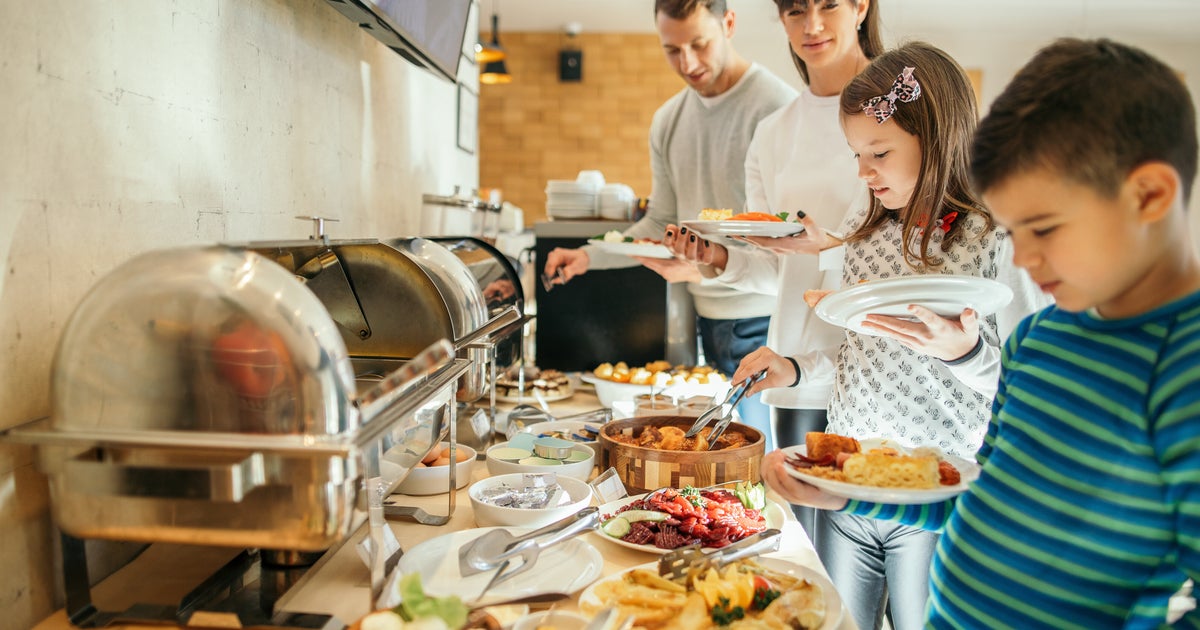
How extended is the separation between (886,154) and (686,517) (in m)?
0.87

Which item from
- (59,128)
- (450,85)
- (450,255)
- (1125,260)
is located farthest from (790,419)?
(450,85)

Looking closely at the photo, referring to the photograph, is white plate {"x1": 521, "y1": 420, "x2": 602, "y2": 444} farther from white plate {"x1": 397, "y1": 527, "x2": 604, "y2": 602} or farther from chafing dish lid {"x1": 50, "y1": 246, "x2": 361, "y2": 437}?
chafing dish lid {"x1": 50, "y1": 246, "x2": 361, "y2": 437}

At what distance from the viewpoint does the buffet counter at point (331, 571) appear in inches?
52.5

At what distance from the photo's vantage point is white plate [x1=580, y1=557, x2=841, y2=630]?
1.26 metres

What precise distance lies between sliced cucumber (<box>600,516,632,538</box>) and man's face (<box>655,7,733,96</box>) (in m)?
2.10

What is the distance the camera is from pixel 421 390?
1354 millimetres

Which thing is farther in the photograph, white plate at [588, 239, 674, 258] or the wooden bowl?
white plate at [588, 239, 674, 258]

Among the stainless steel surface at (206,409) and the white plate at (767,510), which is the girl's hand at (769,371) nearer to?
the white plate at (767,510)

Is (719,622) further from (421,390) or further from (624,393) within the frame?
(624,393)

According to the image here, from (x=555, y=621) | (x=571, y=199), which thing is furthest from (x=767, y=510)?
(x=571, y=199)

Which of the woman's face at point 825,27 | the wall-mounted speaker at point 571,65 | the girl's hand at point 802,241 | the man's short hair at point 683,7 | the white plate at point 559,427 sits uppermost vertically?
the wall-mounted speaker at point 571,65

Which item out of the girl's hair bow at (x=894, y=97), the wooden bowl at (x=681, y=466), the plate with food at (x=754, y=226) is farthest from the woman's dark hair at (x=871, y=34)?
the wooden bowl at (x=681, y=466)

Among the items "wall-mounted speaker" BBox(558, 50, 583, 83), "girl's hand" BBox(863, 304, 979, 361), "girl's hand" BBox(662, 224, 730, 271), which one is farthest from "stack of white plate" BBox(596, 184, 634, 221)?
"wall-mounted speaker" BBox(558, 50, 583, 83)

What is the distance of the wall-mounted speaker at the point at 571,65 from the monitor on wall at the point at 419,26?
646 centimetres
